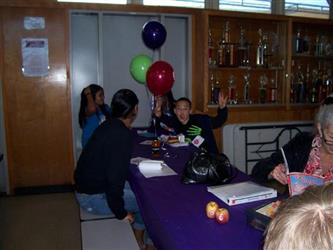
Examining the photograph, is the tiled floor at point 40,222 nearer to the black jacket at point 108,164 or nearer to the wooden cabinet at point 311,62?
the black jacket at point 108,164

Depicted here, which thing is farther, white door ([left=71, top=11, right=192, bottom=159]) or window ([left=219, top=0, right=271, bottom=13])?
window ([left=219, top=0, right=271, bottom=13])

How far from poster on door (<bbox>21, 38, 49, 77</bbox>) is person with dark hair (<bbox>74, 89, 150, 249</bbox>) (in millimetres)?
1835

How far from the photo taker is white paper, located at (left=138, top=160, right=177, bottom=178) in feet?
6.47

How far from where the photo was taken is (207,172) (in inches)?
69.6

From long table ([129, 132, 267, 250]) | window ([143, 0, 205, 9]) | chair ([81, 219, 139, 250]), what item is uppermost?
window ([143, 0, 205, 9])

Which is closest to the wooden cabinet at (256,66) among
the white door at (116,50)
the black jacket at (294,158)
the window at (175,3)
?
the white door at (116,50)

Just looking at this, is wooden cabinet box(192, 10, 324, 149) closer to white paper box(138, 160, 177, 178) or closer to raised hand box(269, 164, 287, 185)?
white paper box(138, 160, 177, 178)

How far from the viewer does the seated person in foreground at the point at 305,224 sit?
1.66 ft

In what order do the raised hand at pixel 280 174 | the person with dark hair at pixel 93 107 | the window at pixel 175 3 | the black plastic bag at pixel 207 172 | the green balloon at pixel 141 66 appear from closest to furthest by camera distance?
the raised hand at pixel 280 174 < the black plastic bag at pixel 207 172 < the person with dark hair at pixel 93 107 < the green balloon at pixel 141 66 < the window at pixel 175 3

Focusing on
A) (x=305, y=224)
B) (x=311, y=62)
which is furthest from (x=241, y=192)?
(x=311, y=62)

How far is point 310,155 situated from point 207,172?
568 millimetres

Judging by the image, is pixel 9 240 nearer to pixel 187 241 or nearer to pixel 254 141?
pixel 187 241

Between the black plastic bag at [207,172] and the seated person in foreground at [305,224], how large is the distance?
3.91 feet

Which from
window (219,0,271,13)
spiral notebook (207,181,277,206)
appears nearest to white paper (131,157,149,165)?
spiral notebook (207,181,277,206)
